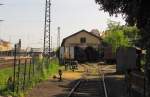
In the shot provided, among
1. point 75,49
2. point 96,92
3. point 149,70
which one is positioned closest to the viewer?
point 149,70

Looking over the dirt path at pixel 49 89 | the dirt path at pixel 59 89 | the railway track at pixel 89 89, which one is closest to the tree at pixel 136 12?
the railway track at pixel 89 89

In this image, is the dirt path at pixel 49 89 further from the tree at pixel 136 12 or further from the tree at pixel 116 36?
the tree at pixel 116 36

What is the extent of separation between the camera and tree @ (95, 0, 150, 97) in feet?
63.6

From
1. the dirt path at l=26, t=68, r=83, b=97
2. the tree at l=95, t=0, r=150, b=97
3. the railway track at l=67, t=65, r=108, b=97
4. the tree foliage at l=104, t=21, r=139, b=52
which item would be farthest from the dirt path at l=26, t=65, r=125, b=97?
the tree foliage at l=104, t=21, r=139, b=52

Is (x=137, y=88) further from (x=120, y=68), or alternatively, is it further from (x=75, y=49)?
(x=75, y=49)

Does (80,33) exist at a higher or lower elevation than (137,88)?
higher

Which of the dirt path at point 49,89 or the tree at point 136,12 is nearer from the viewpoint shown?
the tree at point 136,12

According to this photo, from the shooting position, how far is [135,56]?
49938mm

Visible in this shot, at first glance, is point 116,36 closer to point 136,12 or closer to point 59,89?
point 59,89

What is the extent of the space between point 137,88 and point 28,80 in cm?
941

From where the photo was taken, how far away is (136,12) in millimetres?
19703

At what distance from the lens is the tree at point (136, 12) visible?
1939cm

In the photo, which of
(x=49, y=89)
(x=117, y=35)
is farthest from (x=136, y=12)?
(x=117, y=35)

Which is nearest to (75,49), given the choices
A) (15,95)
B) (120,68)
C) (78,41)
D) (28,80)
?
(78,41)
